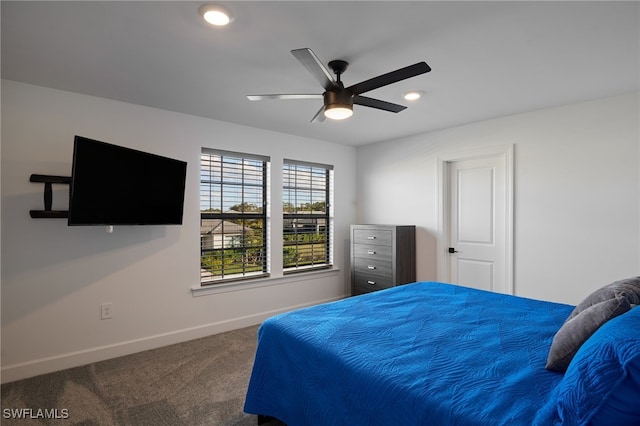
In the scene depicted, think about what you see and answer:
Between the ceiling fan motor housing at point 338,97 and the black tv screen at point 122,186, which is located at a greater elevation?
the ceiling fan motor housing at point 338,97

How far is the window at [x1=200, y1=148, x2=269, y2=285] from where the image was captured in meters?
3.65

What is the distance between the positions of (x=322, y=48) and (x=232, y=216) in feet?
7.49

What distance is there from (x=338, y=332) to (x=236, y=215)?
8.00 ft

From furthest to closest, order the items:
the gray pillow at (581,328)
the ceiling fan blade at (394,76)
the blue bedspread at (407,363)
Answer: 1. the ceiling fan blade at (394,76)
2. the gray pillow at (581,328)
3. the blue bedspread at (407,363)

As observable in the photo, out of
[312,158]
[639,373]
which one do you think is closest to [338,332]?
[639,373]

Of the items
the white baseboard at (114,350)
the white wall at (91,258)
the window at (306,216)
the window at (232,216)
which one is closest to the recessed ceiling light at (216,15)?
the white wall at (91,258)

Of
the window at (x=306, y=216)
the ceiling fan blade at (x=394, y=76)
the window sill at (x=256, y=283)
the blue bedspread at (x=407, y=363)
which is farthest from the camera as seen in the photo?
the window at (x=306, y=216)

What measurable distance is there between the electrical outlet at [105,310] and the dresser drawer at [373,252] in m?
2.86

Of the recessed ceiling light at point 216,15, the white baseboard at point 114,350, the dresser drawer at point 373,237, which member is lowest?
the white baseboard at point 114,350

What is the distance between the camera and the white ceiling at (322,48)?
1.74 meters

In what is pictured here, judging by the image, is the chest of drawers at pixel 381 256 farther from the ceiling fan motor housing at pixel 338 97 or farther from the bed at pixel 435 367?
the ceiling fan motor housing at pixel 338 97

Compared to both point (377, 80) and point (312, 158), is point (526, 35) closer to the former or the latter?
point (377, 80)

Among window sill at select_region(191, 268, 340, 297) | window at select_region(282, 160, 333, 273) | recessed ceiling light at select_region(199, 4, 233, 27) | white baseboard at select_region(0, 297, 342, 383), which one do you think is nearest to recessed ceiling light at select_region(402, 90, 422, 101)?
recessed ceiling light at select_region(199, 4, 233, 27)

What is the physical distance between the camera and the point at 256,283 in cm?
396
